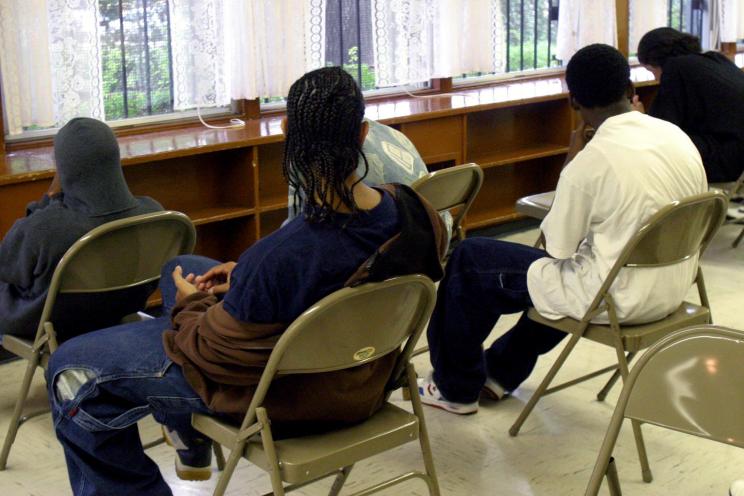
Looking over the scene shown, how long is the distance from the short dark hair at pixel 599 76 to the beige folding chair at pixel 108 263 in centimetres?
110

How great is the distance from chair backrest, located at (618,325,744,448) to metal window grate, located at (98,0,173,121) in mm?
2929

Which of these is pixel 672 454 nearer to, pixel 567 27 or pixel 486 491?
pixel 486 491

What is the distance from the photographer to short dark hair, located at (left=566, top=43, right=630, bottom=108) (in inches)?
109

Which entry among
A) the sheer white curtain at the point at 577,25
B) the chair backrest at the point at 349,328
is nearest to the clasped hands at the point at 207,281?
the chair backrest at the point at 349,328

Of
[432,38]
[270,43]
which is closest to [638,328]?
[270,43]

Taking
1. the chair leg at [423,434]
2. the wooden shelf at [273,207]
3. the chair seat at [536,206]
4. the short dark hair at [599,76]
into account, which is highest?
the short dark hair at [599,76]

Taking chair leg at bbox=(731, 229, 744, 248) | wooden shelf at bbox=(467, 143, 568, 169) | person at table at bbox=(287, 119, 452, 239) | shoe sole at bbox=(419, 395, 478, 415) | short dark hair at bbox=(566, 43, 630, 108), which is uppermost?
short dark hair at bbox=(566, 43, 630, 108)

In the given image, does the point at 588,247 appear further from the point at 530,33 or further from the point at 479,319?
the point at 530,33

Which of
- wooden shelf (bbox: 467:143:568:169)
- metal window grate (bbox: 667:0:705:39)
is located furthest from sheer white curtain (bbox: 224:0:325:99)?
metal window grate (bbox: 667:0:705:39)

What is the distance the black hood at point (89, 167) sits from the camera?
268cm

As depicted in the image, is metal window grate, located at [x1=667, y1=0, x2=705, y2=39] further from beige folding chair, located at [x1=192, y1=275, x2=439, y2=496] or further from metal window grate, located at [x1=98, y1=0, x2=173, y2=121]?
beige folding chair, located at [x1=192, y1=275, x2=439, y2=496]

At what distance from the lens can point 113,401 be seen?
80.9 inches

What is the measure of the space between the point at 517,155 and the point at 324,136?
131 inches

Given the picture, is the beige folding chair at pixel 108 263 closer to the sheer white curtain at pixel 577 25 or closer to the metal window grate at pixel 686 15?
the sheer white curtain at pixel 577 25
